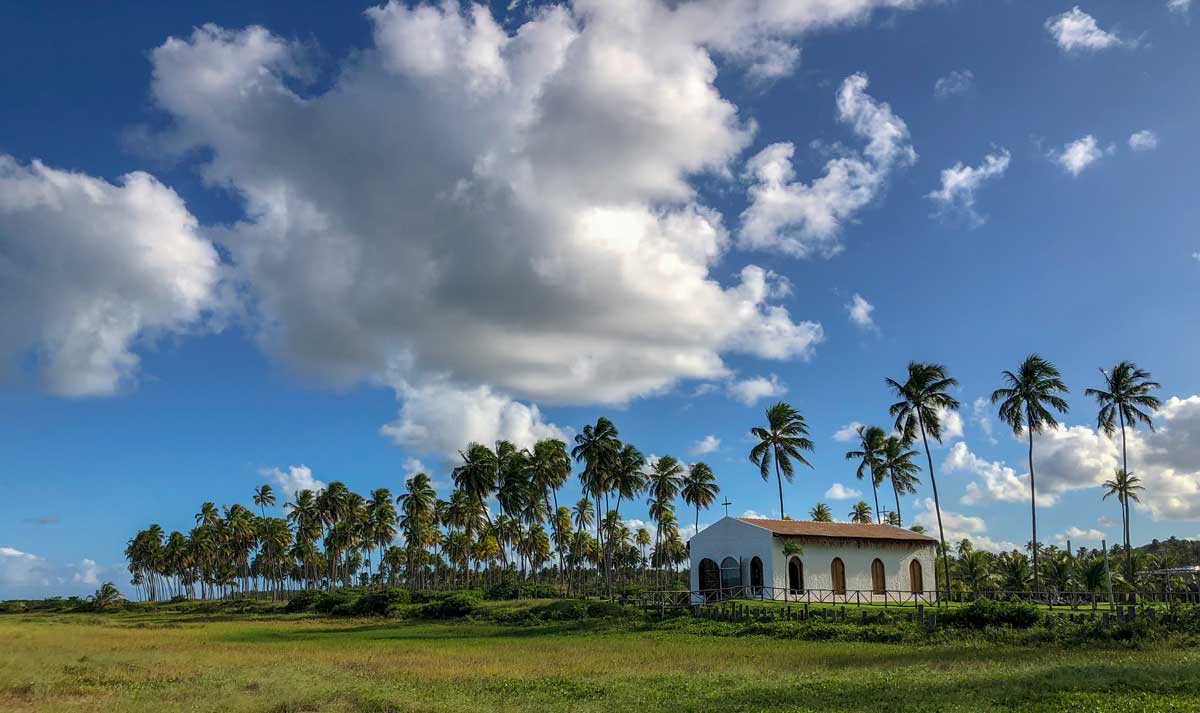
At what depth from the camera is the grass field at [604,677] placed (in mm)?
17391

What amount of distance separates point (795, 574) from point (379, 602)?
32866 millimetres

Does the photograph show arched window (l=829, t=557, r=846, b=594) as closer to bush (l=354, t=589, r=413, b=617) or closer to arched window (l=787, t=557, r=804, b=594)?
arched window (l=787, t=557, r=804, b=594)

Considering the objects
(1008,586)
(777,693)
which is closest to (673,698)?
(777,693)

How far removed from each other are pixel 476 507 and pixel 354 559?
47221 millimetres

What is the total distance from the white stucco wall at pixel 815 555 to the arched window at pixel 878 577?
242mm

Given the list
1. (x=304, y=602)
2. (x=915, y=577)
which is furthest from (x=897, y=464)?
(x=304, y=602)

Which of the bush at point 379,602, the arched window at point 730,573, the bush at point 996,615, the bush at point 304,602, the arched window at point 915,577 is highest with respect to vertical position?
the bush at point 996,615

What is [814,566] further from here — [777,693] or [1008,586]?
[777,693]

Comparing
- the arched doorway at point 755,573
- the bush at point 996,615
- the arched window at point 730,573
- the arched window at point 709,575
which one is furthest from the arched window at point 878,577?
the bush at point 996,615

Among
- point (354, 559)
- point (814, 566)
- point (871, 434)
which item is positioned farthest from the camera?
point (354, 559)

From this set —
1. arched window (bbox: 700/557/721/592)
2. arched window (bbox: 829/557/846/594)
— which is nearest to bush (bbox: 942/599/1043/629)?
arched window (bbox: 829/557/846/594)

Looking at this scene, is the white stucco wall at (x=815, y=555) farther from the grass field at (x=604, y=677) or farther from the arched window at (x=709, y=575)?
the grass field at (x=604, y=677)

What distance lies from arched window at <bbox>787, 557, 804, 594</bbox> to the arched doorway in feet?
5.65

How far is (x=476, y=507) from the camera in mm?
93562
